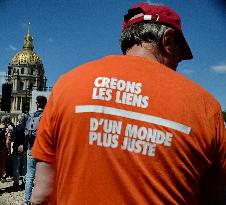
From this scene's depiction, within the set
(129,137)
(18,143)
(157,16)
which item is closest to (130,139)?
(129,137)

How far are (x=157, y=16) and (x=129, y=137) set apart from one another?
21.3 inches

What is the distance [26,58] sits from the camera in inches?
4441

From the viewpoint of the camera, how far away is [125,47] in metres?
1.88

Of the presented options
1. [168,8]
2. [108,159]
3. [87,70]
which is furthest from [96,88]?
[168,8]

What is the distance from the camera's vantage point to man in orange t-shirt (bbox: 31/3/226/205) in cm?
153

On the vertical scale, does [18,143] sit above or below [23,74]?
below

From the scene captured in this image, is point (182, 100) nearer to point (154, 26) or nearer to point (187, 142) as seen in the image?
point (187, 142)

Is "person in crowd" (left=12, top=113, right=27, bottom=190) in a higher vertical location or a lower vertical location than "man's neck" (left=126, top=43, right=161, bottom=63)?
lower

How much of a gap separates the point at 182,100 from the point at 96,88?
1.02ft

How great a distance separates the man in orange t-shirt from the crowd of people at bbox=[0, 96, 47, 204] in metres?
4.64

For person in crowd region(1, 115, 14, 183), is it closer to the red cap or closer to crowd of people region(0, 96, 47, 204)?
crowd of people region(0, 96, 47, 204)

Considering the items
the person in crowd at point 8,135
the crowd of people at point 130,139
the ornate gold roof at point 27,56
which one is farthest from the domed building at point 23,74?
the crowd of people at point 130,139

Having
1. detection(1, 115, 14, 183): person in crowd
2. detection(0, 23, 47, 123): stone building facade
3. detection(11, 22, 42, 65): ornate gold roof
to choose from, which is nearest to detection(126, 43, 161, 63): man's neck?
detection(1, 115, 14, 183): person in crowd

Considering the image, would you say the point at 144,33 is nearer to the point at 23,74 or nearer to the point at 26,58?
the point at 23,74
